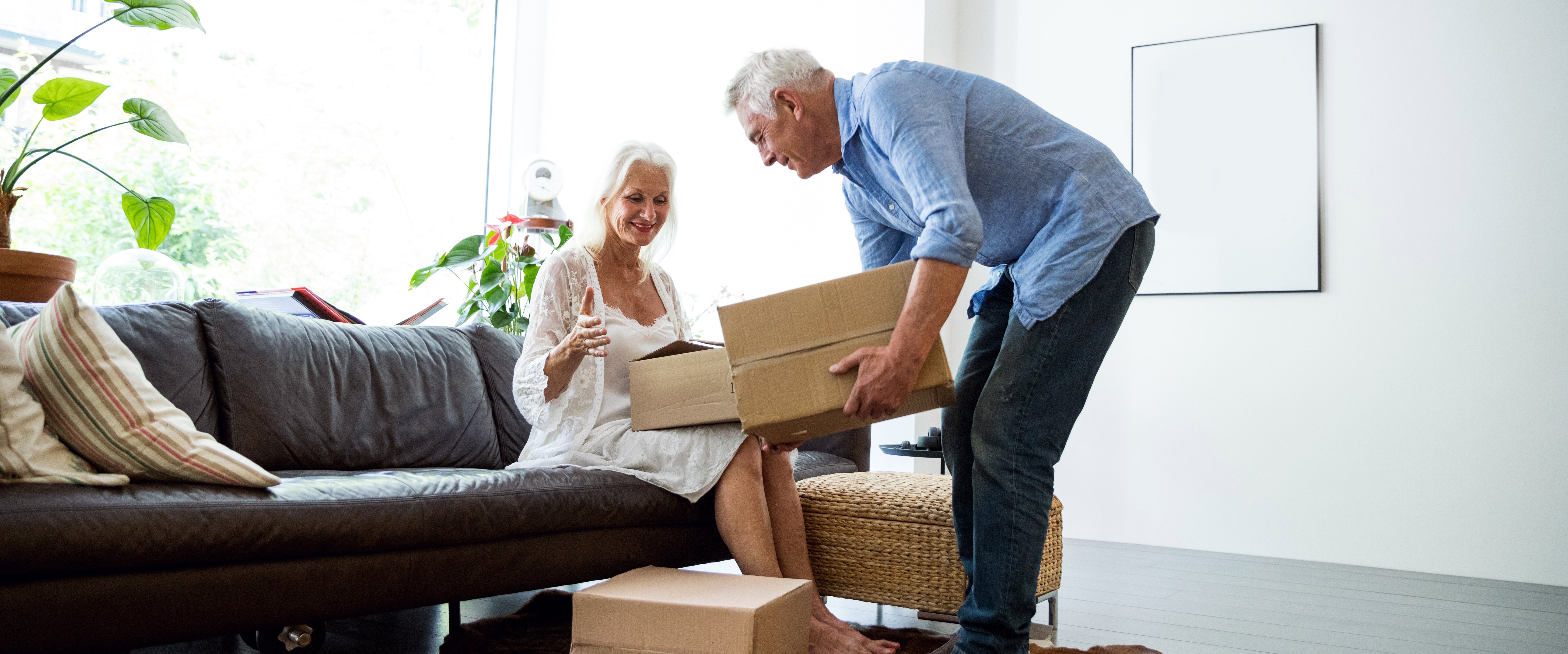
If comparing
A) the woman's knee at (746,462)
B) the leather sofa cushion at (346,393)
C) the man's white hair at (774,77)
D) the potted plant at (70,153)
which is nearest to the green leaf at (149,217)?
the potted plant at (70,153)

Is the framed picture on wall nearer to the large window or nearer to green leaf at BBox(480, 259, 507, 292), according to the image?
green leaf at BBox(480, 259, 507, 292)

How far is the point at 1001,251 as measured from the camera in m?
1.62

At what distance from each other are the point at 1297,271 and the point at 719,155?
94.4 inches

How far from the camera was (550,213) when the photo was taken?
4.31 metres

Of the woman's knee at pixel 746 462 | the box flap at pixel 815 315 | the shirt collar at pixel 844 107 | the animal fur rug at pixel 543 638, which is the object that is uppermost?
the shirt collar at pixel 844 107

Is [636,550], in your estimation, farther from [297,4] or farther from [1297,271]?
[297,4]

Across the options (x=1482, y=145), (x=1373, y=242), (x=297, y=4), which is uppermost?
(x=297, y=4)

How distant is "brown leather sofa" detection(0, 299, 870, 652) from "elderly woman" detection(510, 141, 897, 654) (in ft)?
0.29

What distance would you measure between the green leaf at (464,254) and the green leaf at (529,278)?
200mm

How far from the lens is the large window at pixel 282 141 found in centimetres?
332

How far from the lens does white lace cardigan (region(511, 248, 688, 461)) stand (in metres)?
2.12

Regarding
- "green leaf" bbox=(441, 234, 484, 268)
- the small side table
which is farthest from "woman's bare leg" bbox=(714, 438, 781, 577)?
"green leaf" bbox=(441, 234, 484, 268)

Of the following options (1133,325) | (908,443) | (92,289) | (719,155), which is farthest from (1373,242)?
(92,289)

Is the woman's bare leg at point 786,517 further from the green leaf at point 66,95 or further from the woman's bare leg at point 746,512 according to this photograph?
the green leaf at point 66,95
